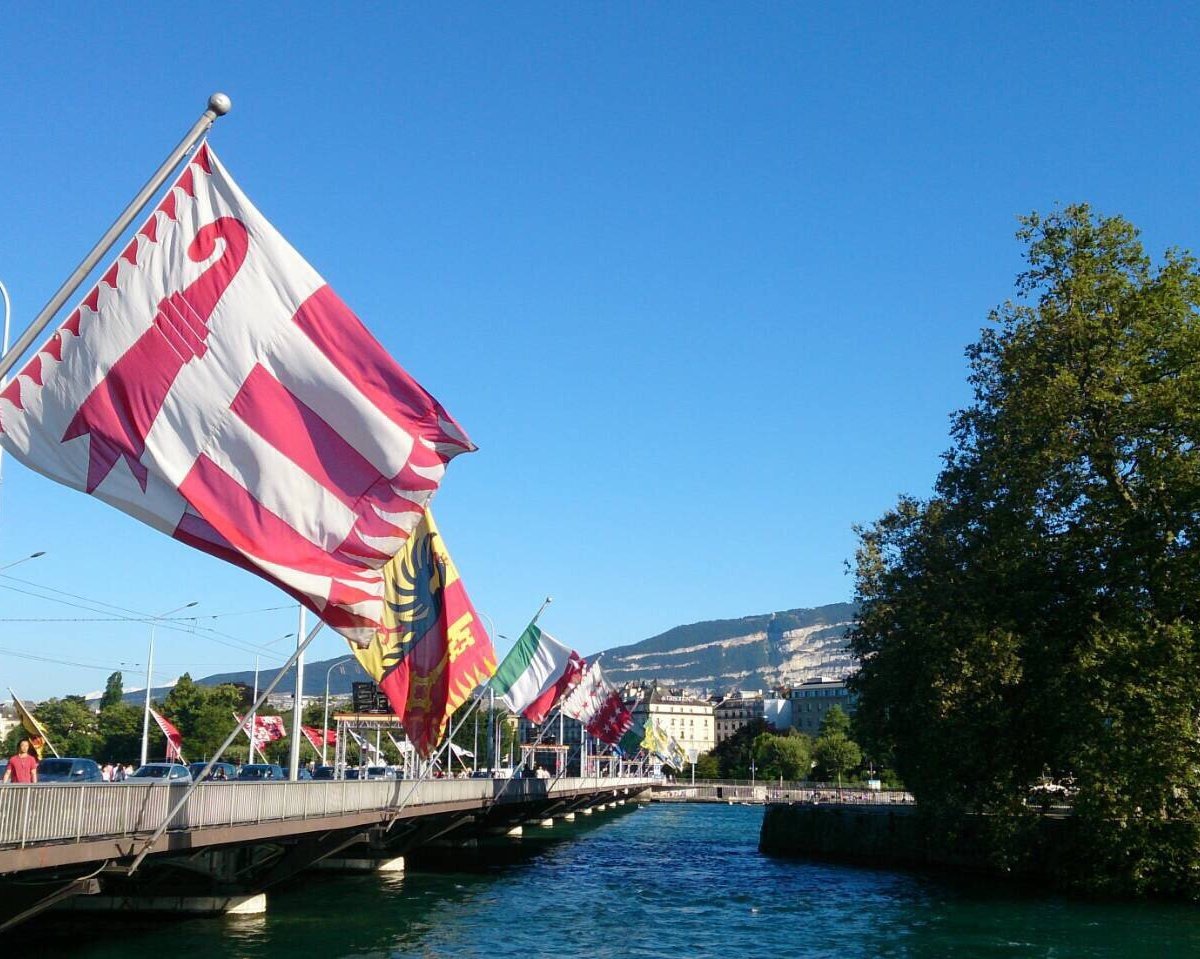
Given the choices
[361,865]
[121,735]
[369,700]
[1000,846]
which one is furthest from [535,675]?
[121,735]

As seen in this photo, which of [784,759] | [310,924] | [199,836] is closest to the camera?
[199,836]

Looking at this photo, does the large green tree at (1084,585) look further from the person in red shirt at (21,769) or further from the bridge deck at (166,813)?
the person in red shirt at (21,769)

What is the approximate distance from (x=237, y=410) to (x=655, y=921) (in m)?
26.1

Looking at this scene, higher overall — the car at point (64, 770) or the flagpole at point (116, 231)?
the flagpole at point (116, 231)

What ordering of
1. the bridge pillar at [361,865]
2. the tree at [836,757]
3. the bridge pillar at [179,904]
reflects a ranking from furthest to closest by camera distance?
the tree at [836,757]
the bridge pillar at [361,865]
the bridge pillar at [179,904]

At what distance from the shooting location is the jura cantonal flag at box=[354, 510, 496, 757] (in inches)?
1254

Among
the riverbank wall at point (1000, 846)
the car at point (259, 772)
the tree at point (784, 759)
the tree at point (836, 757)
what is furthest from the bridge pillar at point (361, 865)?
the tree at point (784, 759)

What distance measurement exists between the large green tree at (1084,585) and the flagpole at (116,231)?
1178 inches

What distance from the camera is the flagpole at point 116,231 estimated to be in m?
13.3

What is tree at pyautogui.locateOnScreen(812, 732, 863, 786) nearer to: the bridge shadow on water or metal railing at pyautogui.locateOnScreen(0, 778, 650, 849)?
the bridge shadow on water

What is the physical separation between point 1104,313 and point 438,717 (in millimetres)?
25353

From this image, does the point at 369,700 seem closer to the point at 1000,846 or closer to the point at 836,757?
the point at 1000,846

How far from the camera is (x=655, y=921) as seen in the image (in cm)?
3700

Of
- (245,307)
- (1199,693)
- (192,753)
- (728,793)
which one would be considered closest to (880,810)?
(1199,693)
